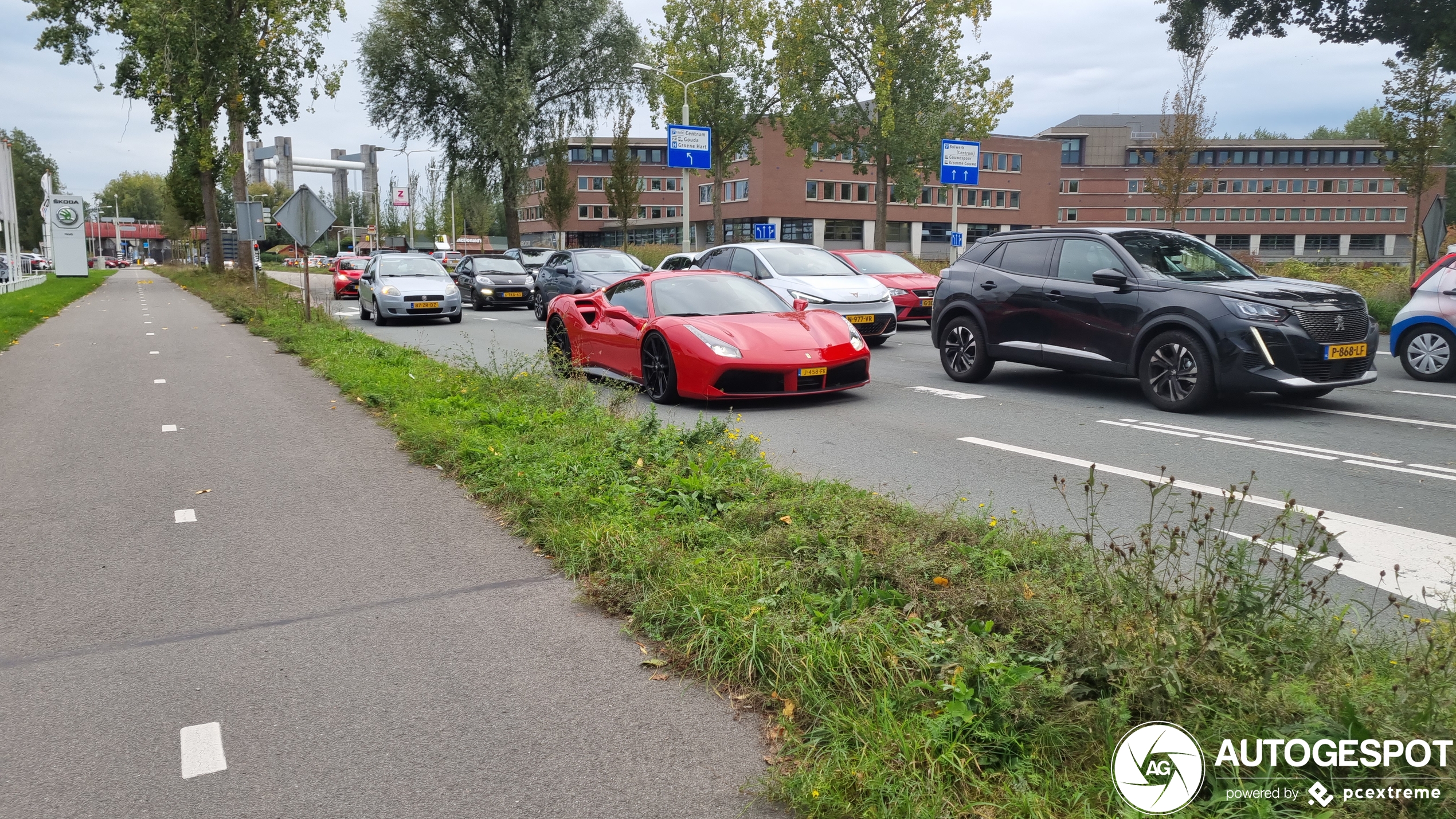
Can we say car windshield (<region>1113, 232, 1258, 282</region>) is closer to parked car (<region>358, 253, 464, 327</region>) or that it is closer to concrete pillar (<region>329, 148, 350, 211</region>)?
parked car (<region>358, 253, 464, 327</region>)

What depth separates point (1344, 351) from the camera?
898cm

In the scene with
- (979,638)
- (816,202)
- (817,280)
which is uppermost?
(816,202)

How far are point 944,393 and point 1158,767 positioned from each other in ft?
27.4

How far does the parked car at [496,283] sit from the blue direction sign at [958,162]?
15.1 meters

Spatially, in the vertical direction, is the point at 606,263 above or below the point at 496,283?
above

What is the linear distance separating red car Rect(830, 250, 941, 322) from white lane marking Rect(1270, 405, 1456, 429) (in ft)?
31.4

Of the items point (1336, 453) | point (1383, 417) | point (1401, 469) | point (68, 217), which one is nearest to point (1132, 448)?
point (1336, 453)

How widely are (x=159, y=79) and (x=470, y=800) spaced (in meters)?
34.7

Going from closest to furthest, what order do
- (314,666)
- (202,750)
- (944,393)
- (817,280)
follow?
(202,750) → (314,666) → (944,393) → (817,280)

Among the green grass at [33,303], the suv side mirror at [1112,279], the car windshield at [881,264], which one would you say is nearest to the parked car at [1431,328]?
the suv side mirror at [1112,279]

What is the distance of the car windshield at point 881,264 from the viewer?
20000mm

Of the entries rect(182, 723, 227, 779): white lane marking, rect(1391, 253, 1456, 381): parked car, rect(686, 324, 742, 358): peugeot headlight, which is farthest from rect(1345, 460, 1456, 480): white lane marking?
rect(182, 723, 227, 779): white lane marking

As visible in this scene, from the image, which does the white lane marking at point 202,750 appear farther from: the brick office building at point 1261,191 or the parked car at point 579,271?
the brick office building at point 1261,191

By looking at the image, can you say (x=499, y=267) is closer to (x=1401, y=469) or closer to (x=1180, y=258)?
(x=1180, y=258)
